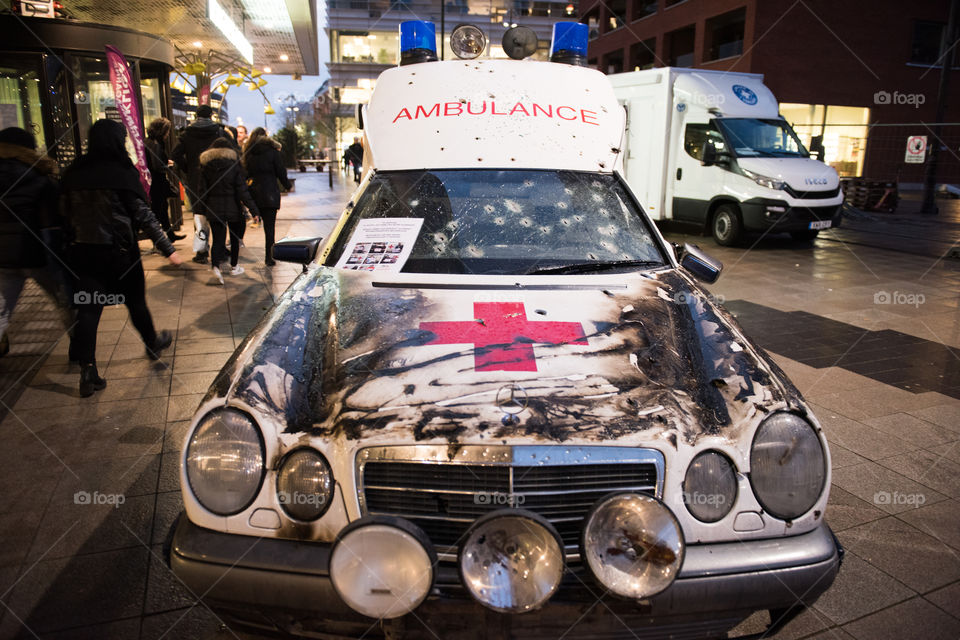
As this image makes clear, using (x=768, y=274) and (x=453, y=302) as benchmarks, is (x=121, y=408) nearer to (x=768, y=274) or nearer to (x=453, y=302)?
(x=453, y=302)

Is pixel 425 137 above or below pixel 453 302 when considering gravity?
above

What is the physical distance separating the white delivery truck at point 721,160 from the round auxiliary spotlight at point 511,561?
11224 millimetres

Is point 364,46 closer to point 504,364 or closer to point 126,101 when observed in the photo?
point 126,101

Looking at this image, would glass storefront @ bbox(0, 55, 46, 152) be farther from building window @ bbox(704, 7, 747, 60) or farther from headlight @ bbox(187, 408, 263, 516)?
building window @ bbox(704, 7, 747, 60)

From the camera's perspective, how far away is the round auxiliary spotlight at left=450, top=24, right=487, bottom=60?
546 cm

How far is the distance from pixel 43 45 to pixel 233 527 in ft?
33.0

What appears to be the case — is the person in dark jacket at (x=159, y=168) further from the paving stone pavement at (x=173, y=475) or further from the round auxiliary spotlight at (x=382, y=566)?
the round auxiliary spotlight at (x=382, y=566)

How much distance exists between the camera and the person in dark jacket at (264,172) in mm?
9477

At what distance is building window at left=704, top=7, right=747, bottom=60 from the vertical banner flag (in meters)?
23.3

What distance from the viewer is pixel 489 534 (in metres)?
1.86

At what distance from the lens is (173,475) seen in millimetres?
3746

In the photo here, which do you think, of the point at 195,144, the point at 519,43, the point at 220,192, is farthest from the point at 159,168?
the point at 519,43

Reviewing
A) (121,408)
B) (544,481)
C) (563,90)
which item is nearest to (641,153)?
(563,90)

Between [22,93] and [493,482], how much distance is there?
10.6 meters
